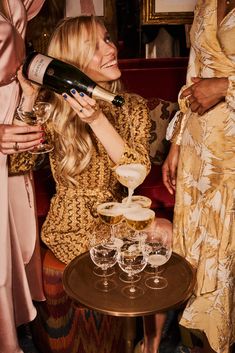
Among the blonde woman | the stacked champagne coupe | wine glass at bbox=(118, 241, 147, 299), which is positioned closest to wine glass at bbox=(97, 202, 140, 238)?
the stacked champagne coupe

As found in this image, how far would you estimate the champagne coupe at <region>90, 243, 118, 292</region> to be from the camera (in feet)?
5.89

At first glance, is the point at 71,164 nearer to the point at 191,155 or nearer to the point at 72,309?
the point at 191,155

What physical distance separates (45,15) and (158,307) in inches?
94.0

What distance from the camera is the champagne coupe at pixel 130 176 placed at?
1880 mm

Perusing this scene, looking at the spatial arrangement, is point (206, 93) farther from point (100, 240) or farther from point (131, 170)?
point (100, 240)

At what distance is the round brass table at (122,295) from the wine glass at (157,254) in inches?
0.9

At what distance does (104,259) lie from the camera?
1.83 m

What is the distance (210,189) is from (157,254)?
394mm

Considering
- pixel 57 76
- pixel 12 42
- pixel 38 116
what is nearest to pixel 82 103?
pixel 57 76

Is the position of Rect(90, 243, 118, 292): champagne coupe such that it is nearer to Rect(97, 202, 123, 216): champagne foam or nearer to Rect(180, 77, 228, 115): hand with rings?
Rect(97, 202, 123, 216): champagne foam

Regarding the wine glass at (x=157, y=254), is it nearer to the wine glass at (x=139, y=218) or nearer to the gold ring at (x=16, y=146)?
the wine glass at (x=139, y=218)

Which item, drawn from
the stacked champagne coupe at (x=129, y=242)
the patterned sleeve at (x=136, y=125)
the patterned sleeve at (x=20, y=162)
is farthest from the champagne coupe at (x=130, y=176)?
the patterned sleeve at (x=20, y=162)

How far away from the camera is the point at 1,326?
7.30 ft

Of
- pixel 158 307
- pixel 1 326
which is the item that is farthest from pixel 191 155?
pixel 1 326
